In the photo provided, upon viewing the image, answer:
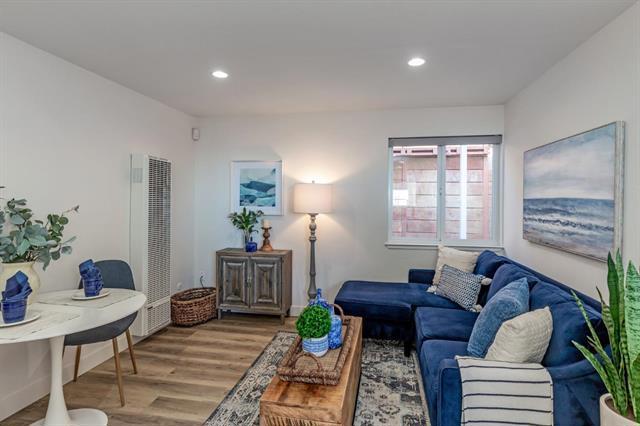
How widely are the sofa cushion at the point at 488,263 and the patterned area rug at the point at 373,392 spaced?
1.01 m

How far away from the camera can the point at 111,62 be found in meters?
2.73

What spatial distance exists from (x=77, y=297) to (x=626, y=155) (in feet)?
11.4

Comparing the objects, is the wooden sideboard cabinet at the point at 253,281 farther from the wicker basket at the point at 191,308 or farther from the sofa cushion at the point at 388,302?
the sofa cushion at the point at 388,302

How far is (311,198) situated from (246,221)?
0.89 m

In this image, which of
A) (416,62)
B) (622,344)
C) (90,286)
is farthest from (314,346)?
(416,62)

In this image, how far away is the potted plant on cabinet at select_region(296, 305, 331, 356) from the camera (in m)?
2.00

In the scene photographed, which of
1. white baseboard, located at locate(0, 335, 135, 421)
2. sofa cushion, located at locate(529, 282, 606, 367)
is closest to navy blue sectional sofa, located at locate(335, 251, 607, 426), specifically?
sofa cushion, located at locate(529, 282, 606, 367)

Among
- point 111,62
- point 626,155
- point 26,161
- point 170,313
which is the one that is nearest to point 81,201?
point 26,161

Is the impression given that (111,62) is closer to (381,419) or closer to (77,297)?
(77,297)

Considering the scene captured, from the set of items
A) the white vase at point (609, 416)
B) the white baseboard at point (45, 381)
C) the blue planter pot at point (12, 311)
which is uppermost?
the blue planter pot at point (12, 311)

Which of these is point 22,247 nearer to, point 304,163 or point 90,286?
point 90,286

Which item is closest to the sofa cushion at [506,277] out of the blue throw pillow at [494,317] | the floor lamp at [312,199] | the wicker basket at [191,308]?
the blue throw pillow at [494,317]

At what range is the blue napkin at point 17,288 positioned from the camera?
72.6 inches

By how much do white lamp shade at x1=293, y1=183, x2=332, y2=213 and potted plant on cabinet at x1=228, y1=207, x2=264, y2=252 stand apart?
0.63 m
